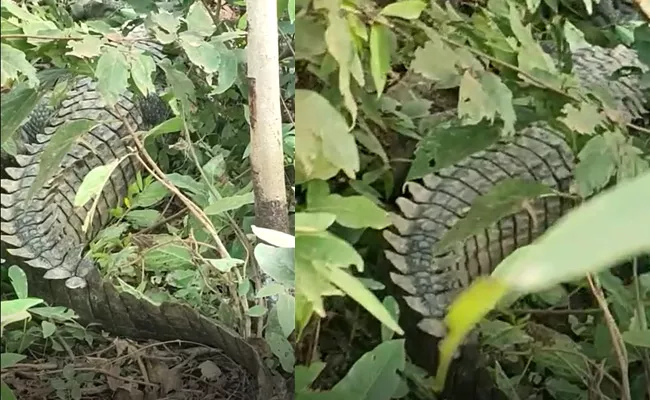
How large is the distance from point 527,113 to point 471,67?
0.26 ft

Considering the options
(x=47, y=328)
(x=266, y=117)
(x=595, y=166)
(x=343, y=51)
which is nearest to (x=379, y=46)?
(x=343, y=51)

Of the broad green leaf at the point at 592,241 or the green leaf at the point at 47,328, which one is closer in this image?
the broad green leaf at the point at 592,241

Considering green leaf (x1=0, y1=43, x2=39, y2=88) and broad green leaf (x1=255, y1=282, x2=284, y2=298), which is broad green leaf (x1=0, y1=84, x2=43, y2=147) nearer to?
green leaf (x1=0, y1=43, x2=39, y2=88)

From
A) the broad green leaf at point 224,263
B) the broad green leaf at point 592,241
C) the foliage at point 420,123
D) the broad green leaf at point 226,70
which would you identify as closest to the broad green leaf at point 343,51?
the foliage at point 420,123

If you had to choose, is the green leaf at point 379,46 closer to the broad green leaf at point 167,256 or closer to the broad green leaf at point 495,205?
the broad green leaf at point 495,205

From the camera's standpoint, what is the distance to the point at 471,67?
0.78m

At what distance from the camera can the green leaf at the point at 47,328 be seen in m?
0.80

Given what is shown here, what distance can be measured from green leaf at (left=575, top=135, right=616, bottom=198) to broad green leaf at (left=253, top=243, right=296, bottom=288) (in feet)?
1.04

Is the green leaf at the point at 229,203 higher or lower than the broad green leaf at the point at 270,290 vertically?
higher

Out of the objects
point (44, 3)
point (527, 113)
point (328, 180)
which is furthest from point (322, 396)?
point (44, 3)

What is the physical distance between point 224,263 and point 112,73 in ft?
0.79

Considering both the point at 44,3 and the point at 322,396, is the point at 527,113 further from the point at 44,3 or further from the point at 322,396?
the point at 44,3

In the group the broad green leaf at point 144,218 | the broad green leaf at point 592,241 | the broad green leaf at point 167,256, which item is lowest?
the broad green leaf at point 167,256

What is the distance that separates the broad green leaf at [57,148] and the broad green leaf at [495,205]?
1.34ft
